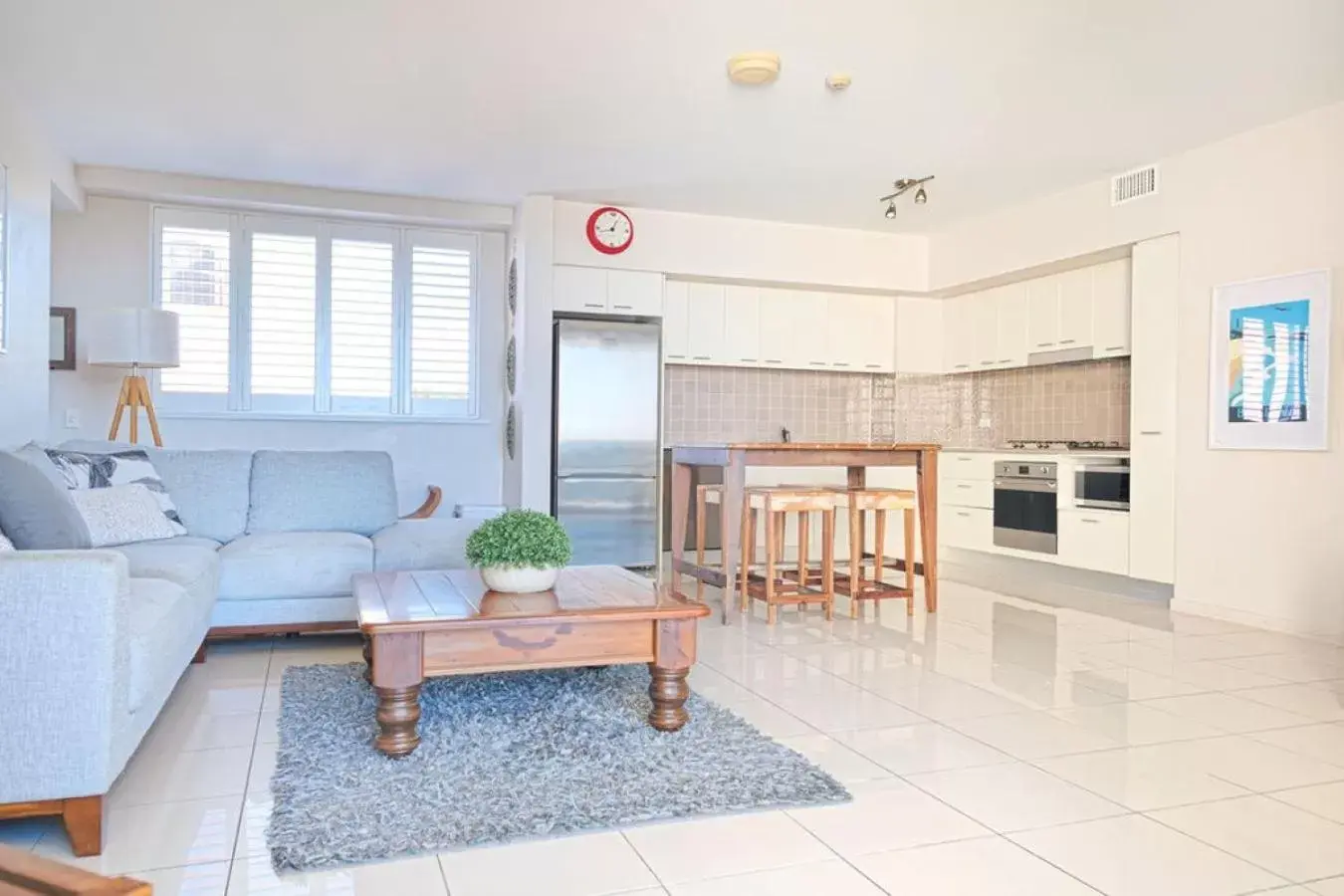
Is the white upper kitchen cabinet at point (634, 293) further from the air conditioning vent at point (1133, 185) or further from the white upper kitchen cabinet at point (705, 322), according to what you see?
the air conditioning vent at point (1133, 185)

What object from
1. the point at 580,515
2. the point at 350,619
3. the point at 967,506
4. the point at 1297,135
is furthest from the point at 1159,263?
the point at 350,619

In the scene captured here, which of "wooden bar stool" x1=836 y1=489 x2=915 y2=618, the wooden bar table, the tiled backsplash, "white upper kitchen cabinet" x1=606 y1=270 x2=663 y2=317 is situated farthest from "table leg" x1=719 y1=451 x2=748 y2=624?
the tiled backsplash

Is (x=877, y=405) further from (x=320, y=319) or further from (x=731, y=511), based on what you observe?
(x=320, y=319)

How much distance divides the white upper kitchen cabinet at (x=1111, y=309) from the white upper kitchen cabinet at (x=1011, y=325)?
2.10ft

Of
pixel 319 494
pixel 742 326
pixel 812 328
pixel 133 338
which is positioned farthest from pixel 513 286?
pixel 319 494

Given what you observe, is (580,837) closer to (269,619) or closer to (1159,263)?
(269,619)

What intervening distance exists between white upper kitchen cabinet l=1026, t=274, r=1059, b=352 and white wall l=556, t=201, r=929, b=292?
0.98m

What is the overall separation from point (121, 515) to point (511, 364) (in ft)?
10.2

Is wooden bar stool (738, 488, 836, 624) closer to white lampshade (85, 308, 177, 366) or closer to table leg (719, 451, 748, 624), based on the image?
table leg (719, 451, 748, 624)

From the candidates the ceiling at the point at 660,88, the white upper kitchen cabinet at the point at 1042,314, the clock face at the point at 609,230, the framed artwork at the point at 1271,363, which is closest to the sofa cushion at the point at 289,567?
the ceiling at the point at 660,88

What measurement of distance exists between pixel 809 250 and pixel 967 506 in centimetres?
215

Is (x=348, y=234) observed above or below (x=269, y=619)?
above

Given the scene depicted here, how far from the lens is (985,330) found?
6.86 metres

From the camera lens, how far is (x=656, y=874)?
1.86 meters
